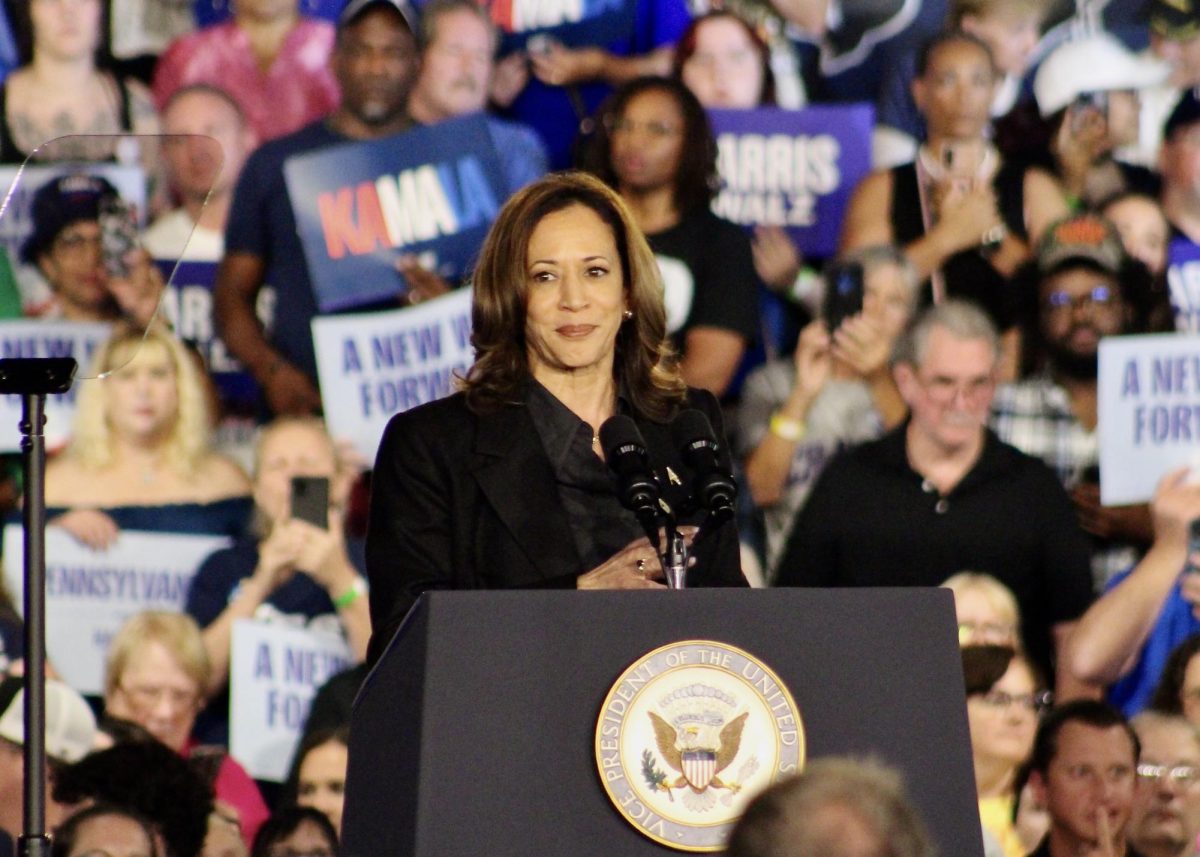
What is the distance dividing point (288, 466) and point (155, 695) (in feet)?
2.52

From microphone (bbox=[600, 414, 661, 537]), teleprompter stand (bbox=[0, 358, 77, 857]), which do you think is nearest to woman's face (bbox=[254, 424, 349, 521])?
teleprompter stand (bbox=[0, 358, 77, 857])

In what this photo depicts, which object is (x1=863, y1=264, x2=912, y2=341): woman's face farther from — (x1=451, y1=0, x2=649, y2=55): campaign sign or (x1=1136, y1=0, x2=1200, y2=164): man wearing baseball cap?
(x1=451, y1=0, x2=649, y2=55): campaign sign

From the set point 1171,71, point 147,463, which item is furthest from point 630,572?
point 1171,71

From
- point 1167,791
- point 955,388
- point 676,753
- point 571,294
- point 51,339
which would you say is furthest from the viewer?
point 955,388

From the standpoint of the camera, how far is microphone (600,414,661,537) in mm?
2291

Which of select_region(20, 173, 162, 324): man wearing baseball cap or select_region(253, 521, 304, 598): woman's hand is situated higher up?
select_region(20, 173, 162, 324): man wearing baseball cap

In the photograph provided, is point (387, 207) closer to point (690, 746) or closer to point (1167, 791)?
point (1167, 791)

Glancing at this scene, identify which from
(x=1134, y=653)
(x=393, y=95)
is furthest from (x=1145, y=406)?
(x=393, y=95)

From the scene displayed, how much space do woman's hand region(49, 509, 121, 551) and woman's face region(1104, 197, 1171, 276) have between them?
124 inches

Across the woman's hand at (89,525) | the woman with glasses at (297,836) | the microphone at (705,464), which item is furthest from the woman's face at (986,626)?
the microphone at (705,464)

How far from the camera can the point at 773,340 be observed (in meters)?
5.75

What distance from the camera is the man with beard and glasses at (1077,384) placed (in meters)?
5.59

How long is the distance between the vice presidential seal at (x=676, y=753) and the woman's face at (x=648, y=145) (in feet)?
12.4

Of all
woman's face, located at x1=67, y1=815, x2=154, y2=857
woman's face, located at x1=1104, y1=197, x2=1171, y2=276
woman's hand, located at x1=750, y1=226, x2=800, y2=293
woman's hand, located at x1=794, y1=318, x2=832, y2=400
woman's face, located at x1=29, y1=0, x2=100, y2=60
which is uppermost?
woman's face, located at x1=29, y1=0, x2=100, y2=60
